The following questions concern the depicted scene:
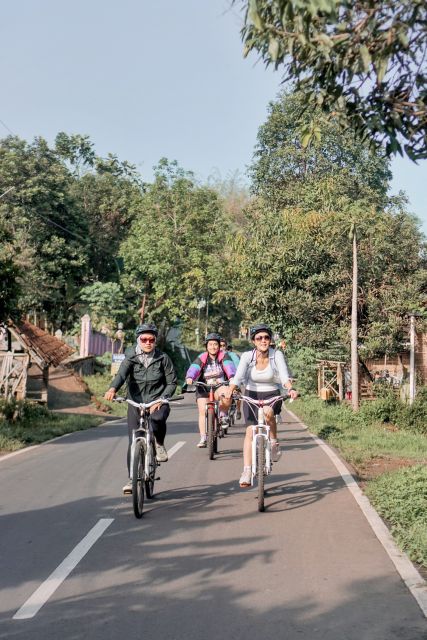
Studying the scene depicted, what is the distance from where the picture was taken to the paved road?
16.1ft

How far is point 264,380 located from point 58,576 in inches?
156

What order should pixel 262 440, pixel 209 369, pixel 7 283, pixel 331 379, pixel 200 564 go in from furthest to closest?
pixel 331 379 → pixel 7 283 → pixel 209 369 → pixel 262 440 → pixel 200 564

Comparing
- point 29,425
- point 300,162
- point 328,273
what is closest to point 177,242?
point 300,162

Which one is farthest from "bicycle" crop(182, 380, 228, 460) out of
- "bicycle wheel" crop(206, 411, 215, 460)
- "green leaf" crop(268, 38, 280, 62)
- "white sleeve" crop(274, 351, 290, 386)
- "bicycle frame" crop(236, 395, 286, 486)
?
"green leaf" crop(268, 38, 280, 62)

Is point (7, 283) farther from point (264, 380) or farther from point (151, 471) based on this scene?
point (264, 380)

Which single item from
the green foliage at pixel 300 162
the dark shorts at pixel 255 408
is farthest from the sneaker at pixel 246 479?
the green foliage at pixel 300 162

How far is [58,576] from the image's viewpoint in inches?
233

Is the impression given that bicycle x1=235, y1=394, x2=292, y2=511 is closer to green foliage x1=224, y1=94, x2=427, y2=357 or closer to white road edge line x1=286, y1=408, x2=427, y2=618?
white road edge line x1=286, y1=408, x2=427, y2=618

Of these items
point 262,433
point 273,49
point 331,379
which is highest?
point 273,49

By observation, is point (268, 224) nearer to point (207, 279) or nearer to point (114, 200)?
point (207, 279)

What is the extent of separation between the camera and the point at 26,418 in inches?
793

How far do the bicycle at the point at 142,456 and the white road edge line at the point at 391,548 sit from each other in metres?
2.39

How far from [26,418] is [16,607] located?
50.3 feet

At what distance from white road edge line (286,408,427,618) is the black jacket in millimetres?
2621
